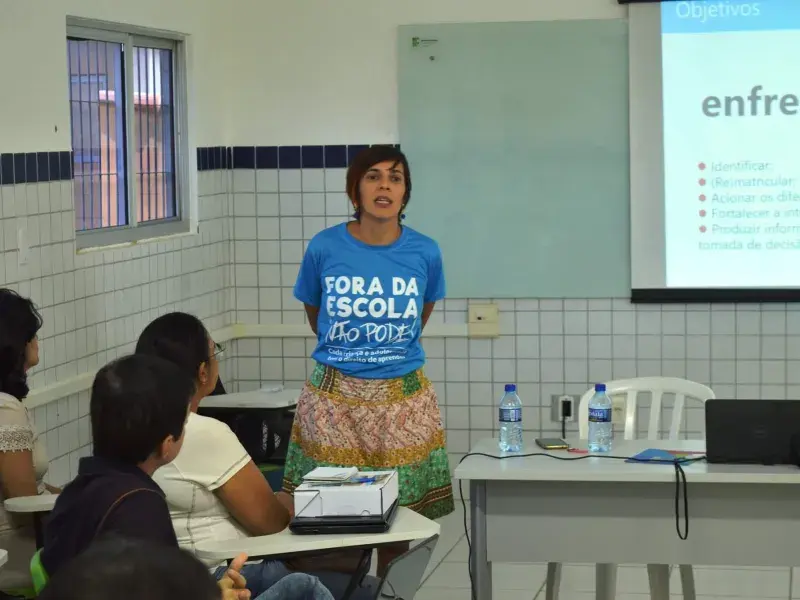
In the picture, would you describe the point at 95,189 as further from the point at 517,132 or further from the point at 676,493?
the point at 676,493

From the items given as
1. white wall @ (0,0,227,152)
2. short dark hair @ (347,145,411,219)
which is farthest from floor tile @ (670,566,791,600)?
white wall @ (0,0,227,152)

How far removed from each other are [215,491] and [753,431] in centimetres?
155

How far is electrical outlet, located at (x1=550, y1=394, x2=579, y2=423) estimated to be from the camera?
6.00 m

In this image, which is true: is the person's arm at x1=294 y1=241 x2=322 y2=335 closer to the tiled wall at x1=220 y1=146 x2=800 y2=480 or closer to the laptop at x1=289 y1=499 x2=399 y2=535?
the laptop at x1=289 y1=499 x2=399 y2=535

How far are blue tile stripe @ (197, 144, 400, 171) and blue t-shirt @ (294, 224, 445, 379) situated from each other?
81.6 inches

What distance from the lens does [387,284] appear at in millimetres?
3938

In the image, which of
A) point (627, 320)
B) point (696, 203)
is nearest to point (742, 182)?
point (696, 203)

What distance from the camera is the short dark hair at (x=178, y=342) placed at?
3.00m

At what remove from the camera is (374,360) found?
3.92m

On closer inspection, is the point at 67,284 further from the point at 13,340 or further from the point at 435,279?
the point at 435,279

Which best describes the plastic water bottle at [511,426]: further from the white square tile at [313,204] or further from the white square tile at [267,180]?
the white square tile at [267,180]

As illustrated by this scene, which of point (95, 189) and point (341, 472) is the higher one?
point (95, 189)

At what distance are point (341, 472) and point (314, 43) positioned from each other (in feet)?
11.2

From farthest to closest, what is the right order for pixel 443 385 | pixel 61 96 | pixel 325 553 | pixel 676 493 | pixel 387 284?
pixel 443 385
pixel 61 96
pixel 387 284
pixel 676 493
pixel 325 553
